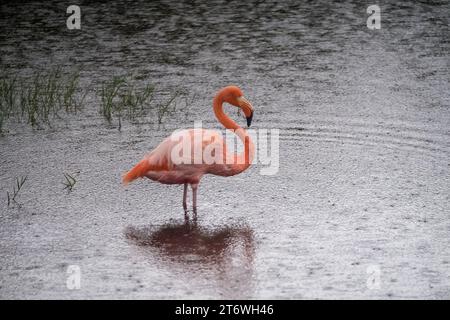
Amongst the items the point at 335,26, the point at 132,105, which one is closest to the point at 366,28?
the point at 335,26

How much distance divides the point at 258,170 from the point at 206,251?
1656 mm

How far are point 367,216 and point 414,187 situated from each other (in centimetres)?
73

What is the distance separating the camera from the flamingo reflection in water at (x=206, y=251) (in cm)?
542

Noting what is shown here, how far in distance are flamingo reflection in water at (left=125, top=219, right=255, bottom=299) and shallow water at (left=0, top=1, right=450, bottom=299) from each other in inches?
0.5

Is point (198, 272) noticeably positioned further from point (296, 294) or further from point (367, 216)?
point (367, 216)

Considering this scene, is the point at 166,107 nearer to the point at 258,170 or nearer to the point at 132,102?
the point at 132,102

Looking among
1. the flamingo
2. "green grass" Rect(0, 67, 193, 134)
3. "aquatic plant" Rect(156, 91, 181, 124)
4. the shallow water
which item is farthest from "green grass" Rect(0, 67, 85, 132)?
the flamingo

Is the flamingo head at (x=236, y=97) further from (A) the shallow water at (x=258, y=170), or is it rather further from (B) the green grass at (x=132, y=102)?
(B) the green grass at (x=132, y=102)

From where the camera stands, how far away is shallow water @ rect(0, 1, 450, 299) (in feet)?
18.2

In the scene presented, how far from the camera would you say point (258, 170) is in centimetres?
739

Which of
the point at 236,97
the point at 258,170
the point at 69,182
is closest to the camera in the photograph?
the point at 236,97

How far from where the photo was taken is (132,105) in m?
8.77

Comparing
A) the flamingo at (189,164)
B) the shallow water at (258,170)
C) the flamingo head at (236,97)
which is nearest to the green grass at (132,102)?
the shallow water at (258,170)

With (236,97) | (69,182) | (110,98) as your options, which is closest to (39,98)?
(110,98)
